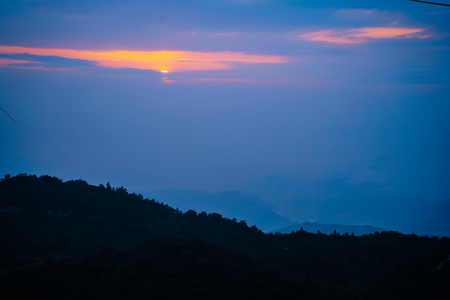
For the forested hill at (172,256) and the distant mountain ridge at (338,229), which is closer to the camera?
the forested hill at (172,256)

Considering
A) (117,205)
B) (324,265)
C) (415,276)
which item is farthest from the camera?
(117,205)

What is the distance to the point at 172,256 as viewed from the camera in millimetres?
24828

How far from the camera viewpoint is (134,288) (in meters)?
20.1

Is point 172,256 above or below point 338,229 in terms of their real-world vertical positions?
below

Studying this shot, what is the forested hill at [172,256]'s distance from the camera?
68.2ft

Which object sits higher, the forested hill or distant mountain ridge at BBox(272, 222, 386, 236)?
distant mountain ridge at BBox(272, 222, 386, 236)

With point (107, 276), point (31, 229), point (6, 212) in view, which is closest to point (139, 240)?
point (31, 229)

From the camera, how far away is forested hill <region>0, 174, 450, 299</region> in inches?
818

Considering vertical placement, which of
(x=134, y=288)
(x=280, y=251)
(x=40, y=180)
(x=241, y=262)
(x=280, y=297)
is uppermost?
(x=40, y=180)

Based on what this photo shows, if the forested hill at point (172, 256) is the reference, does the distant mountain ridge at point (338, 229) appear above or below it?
above

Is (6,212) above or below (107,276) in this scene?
above

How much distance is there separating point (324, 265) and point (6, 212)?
23.4 metres

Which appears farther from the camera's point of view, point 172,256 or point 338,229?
point 338,229

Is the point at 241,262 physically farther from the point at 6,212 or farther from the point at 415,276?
the point at 6,212
